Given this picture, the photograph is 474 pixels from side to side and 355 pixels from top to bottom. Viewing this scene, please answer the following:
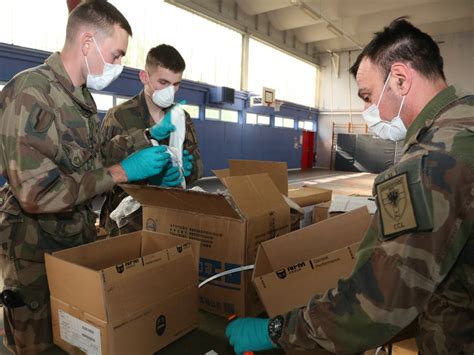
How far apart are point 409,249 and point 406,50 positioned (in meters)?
0.57

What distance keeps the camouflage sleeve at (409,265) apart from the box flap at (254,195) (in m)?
0.53

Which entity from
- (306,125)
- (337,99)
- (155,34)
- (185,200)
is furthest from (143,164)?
(337,99)

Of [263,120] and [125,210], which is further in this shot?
[263,120]

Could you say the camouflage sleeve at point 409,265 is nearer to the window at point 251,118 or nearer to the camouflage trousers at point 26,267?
the camouflage trousers at point 26,267

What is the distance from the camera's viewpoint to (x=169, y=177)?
5.13ft

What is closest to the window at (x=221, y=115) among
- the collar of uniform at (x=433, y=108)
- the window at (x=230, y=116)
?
the window at (x=230, y=116)

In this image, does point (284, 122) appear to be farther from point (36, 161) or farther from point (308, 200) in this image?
point (36, 161)

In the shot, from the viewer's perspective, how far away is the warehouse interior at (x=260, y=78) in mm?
1935

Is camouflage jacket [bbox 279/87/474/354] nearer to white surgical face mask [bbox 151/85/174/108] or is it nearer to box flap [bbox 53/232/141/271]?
box flap [bbox 53/232/141/271]

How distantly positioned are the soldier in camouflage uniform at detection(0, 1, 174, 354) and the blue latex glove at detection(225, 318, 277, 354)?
0.56m

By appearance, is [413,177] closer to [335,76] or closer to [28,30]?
[28,30]

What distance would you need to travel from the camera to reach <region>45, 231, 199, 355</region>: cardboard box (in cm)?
83

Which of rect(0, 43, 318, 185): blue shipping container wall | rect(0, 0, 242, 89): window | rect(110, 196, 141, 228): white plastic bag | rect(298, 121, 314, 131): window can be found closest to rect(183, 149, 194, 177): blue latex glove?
rect(110, 196, 141, 228): white plastic bag

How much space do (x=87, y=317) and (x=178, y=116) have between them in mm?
1034
